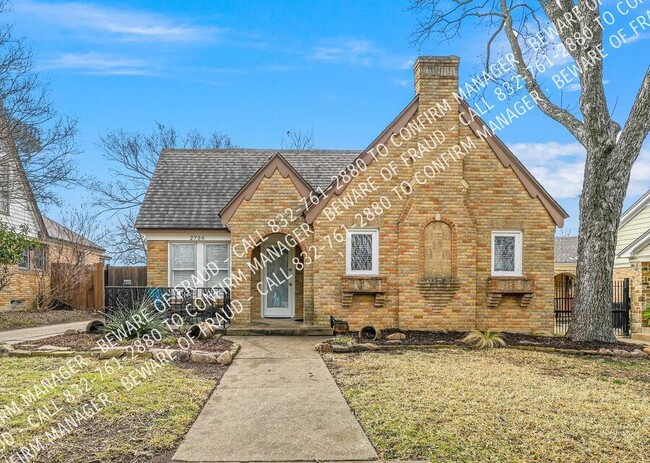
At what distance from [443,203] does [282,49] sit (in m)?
8.90

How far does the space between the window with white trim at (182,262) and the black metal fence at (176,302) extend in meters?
1.26

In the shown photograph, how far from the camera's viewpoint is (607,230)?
12.1 metres

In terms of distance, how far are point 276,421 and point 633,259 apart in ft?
51.5

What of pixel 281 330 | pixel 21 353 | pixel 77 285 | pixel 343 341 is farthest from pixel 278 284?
pixel 77 285

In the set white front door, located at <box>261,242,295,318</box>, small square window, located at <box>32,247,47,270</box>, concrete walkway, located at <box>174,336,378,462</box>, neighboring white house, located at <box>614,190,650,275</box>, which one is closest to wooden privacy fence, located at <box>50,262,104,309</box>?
small square window, located at <box>32,247,47,270</box>

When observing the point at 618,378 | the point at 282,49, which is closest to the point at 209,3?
the point at 282,49

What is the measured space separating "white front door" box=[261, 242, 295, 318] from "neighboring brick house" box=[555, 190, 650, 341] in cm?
1102

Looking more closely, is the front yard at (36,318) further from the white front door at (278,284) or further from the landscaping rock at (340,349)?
the landscaping rock at (340,349)

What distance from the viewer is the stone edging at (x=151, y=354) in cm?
913

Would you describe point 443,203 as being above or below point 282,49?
below

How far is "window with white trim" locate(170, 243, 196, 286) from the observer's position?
50.3 ft

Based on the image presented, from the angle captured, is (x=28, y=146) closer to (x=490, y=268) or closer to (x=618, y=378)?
(x=490, y=268)

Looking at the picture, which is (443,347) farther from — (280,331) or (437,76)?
(437,76)

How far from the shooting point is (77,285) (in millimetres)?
21953
